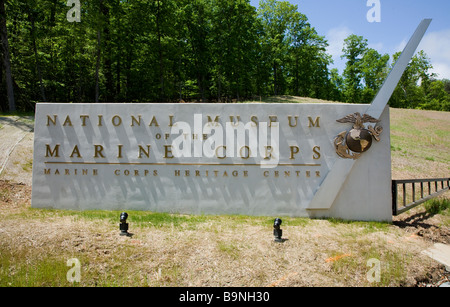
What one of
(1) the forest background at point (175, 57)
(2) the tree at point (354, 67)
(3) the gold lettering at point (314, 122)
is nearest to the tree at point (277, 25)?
(1) the forest background at point (175, 57)

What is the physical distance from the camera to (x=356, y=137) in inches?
283

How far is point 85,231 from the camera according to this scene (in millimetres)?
6207

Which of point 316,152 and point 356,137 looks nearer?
point 356,137

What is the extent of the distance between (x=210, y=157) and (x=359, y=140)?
13.2 feet

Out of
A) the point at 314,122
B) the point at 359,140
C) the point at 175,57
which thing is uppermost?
the point at 175,57

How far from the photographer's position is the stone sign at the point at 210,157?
24.2ft

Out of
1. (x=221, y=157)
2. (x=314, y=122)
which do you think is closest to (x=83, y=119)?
(x=221, y=157)

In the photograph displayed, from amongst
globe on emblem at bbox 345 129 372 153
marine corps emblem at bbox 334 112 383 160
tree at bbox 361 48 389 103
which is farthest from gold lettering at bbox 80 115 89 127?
tree at bbox 361 48 389 103

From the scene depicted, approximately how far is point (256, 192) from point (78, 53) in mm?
19240

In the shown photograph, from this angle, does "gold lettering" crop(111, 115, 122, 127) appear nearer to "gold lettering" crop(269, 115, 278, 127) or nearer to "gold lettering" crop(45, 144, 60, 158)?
"gold lettering" crop(45, 144, 60, 158)

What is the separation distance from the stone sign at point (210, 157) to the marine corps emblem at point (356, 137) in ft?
0.09

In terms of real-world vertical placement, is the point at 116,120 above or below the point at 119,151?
above

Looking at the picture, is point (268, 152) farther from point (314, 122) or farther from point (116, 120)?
point (116, 120)
